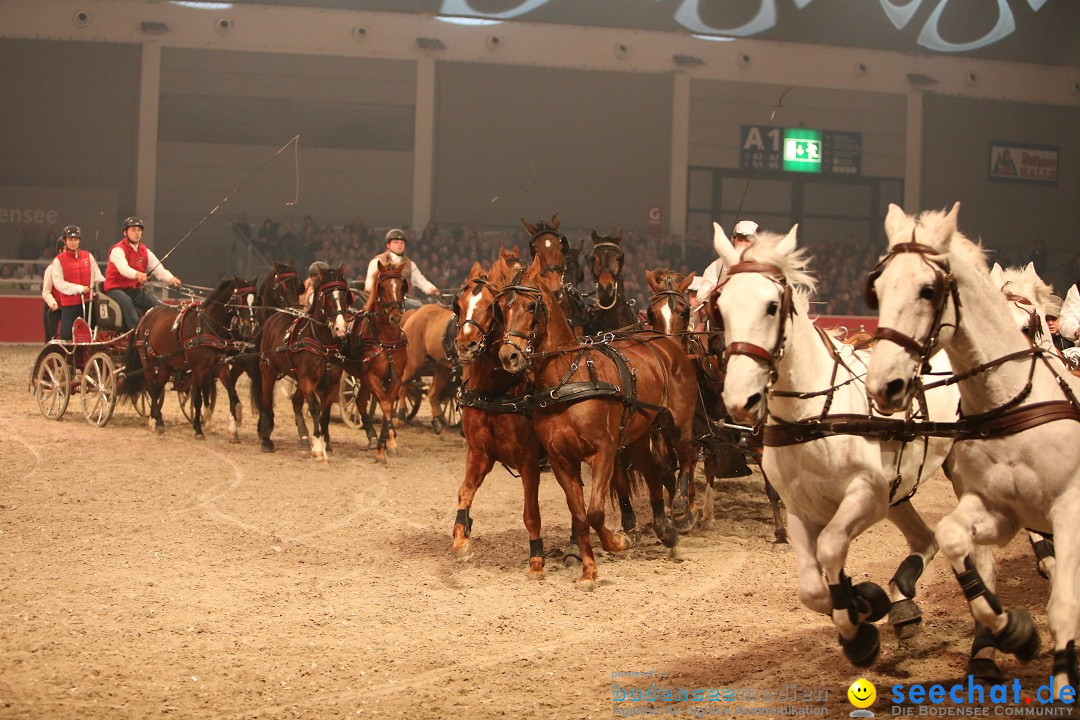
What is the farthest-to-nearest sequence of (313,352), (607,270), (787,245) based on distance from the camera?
(313,352)
(607,270)
(787,245)

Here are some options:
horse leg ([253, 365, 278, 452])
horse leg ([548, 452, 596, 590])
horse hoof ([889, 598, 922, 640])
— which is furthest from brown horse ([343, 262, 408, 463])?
horse hoof ([889, 598, 922, 640])

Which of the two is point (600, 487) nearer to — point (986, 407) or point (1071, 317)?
point (986, 407)

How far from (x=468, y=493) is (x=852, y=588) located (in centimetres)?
312

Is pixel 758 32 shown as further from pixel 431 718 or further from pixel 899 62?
pixel 431 718

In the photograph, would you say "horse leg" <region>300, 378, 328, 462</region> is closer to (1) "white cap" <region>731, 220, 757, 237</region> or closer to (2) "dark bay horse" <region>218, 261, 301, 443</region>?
(2) "dark bay horse" <region>218, 261, 301, 443</region>

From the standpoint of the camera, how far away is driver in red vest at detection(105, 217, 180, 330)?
12734 millimetres

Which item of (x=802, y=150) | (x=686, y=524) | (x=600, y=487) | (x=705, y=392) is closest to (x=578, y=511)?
(x=600, y=487)

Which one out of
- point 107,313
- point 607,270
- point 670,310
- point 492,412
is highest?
point 607,270

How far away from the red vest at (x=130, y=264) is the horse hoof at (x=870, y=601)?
34.9 ft

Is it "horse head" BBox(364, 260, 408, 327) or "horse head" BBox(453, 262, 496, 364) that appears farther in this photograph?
"horse head" BBox(364, 260, 408, 327)

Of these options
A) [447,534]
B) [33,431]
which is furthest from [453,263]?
[447,534]

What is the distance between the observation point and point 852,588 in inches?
180

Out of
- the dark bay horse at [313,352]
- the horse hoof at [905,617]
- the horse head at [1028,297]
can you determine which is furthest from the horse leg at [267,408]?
the horse hoof at [905,617]

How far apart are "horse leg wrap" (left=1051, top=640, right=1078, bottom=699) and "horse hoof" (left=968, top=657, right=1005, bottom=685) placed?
62cm
